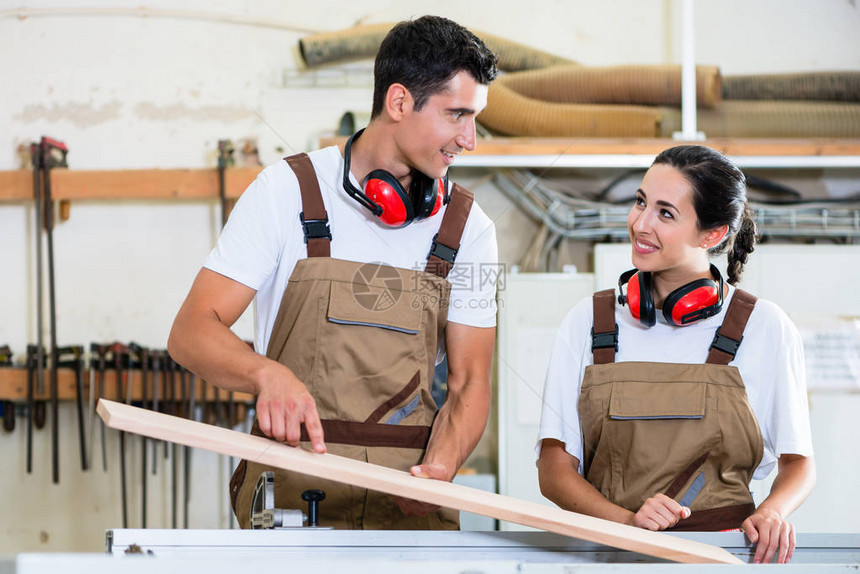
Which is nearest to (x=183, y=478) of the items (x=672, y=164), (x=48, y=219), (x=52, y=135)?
(x=48, y=219)

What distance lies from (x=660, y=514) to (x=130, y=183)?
284 cm

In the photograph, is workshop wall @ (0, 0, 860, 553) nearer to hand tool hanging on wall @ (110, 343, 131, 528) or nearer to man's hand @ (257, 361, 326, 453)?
hand tool hanging on wall @ (110, 343, 131, 528)

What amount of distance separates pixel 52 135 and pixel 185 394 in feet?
4.30

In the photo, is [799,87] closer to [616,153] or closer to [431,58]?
[616,153]

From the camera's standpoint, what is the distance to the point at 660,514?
1.37m

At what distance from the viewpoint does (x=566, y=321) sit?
1.65 metres

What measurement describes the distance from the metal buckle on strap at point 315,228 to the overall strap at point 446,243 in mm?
195

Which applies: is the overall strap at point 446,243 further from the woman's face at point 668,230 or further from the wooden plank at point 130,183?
the wooden plank at point 130,183

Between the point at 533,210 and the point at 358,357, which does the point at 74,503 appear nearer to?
the point at 533,210

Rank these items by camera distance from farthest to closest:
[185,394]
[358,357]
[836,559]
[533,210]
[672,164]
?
[533,210] < [185,394] < [672,164] < [358,357] < [836,559]

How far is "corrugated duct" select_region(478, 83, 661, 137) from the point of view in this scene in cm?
346

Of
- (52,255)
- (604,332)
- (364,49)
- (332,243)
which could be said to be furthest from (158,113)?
(604,332)

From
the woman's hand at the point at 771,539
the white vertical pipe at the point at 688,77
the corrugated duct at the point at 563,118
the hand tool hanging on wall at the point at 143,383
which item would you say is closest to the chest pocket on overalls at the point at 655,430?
the woman's hand at the point at 771,539

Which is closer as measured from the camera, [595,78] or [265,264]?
[265,264]
